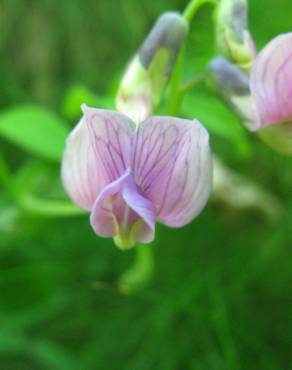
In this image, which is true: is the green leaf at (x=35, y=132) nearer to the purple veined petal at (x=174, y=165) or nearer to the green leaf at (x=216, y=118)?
the green leaf at (x=216, y=118)

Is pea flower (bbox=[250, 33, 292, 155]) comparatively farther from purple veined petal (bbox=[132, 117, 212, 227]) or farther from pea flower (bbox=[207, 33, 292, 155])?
purple veined petal (bbox=[132, 117, 212, 227])

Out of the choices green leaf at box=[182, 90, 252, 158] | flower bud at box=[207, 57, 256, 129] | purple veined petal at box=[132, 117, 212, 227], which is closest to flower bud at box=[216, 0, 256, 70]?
flower bud at box=[207, 57, 256, 129]

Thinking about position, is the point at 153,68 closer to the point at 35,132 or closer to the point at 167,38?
the point at 167,38

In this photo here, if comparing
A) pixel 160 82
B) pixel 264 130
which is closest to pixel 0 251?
pixel 160 82

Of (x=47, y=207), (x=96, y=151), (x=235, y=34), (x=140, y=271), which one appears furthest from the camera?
Answer: (x=140, y=271)

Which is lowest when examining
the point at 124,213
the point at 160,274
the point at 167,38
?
the point at 160,274

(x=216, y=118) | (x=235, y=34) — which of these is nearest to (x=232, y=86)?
(x=235, y=34)

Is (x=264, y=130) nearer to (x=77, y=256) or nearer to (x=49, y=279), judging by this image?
(x=49, y=279)
